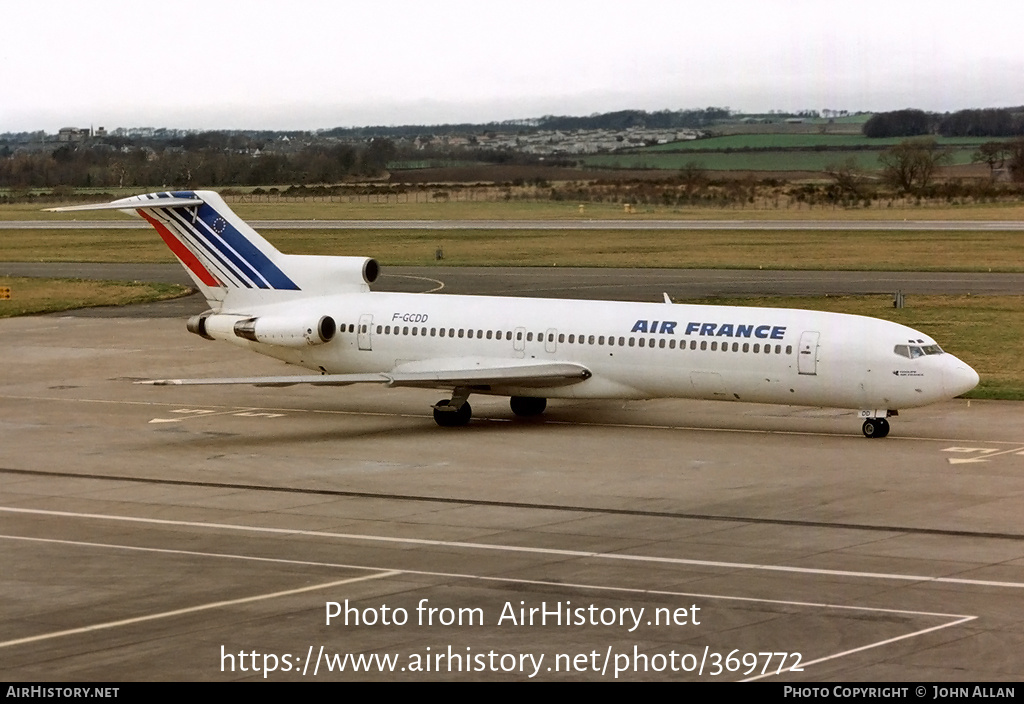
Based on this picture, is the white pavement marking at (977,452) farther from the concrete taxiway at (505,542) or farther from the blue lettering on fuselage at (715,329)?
the blue lettering on fuselage at (715,329)

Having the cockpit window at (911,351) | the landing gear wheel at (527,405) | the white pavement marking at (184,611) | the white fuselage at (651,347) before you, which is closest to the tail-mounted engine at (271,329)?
the white fuselage at (651,347)

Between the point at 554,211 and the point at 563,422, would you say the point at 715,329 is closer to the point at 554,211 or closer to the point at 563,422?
the point at 563,422

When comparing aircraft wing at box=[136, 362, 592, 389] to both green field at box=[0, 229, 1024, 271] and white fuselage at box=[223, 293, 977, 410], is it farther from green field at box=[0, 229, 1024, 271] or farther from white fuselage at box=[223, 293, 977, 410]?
green field at box=[0, 229, 1024, 271]

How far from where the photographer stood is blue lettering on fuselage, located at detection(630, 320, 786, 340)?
3419 cm

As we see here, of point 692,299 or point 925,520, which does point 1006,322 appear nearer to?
point 692,299

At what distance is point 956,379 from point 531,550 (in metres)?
13.5

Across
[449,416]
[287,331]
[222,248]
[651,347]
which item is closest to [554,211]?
[222,248]

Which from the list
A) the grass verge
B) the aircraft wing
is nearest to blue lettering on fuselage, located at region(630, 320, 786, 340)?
the aircraft wing

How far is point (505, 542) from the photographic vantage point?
969 inches

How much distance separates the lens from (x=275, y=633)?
19.1m

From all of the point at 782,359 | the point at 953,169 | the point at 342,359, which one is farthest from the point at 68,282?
the point at 953,169

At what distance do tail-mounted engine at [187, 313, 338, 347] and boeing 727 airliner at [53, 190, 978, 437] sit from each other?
38mm

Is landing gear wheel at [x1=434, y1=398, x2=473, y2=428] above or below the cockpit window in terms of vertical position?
below

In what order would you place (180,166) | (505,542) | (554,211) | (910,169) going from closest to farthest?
(505,542), (180,166), (554,211), (910,169)
